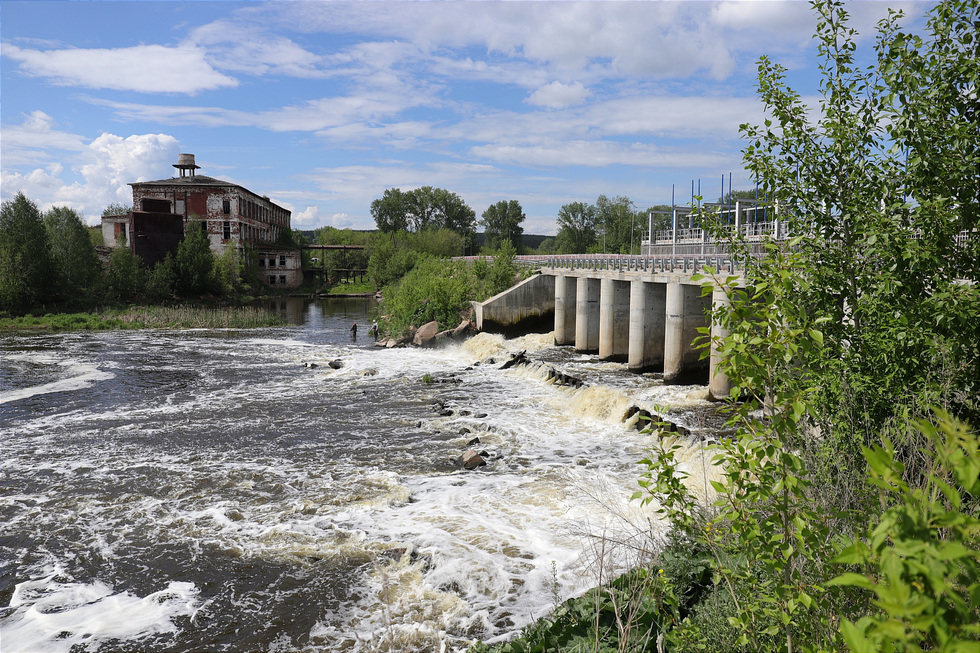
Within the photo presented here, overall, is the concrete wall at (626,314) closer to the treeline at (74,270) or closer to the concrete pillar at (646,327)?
the concrete pillar at (646,327)

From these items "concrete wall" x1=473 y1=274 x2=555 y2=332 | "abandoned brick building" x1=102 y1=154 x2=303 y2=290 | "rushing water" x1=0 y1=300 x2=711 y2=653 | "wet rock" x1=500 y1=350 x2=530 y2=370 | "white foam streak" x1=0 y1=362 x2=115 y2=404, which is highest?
"abandoned brick building" x1=102 y1=154 x2=303 y2=290

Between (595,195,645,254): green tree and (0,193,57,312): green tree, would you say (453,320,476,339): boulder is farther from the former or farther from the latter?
(595,195,645,254): green tree

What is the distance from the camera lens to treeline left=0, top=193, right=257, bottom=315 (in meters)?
49.1

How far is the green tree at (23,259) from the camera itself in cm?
4784

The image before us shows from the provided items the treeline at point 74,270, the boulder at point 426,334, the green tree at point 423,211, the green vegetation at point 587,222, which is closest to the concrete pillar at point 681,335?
the boulder at point 426,334

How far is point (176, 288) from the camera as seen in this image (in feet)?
203

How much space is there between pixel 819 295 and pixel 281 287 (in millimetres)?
87568

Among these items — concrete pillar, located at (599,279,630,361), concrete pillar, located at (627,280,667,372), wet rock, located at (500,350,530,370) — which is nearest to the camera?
concrete pillar, located at (627,280,667,372)

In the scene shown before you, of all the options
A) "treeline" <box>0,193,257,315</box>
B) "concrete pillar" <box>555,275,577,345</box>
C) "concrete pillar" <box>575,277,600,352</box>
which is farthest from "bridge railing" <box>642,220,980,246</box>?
"treeline" <box>0,193,257,315</box>

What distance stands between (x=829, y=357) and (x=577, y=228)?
355ft

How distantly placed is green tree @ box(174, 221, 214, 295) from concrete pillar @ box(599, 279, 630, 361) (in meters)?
48.6

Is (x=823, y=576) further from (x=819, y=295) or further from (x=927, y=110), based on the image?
(x=927, y=110)

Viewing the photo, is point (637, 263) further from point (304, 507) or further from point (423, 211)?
point (423, 211)

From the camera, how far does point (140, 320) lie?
46.8 meters
